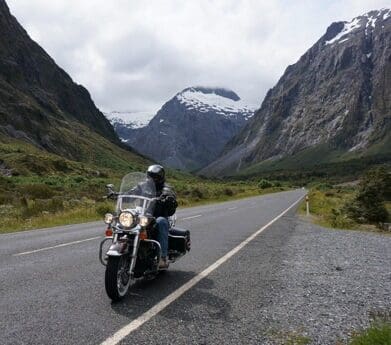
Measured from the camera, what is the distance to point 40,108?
112875mm

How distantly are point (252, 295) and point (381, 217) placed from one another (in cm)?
1918

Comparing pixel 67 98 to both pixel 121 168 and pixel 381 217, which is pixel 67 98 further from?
pixel 381 217

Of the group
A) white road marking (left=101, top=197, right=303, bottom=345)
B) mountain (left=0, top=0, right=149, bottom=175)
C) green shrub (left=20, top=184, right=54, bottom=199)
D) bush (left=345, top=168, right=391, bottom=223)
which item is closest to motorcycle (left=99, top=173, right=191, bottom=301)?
white road marking (left=101, top=197, right=303, bottom=345)

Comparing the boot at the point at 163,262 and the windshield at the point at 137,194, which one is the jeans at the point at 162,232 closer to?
the boot at the point at 163,262

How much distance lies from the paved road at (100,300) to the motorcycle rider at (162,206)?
0.65 metres

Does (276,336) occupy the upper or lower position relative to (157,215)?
lower

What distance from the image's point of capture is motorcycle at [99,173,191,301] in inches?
258

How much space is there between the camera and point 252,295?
731 centimetres

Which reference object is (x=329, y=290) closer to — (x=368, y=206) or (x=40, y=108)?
(x=368, y=206)

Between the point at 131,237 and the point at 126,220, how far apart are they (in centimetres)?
25

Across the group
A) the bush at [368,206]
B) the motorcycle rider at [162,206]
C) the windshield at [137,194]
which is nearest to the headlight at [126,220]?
the windshield at [137,194]

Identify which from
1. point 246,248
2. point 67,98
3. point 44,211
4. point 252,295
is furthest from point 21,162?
point 67,98

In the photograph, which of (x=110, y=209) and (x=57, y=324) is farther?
(x=110, y=209)

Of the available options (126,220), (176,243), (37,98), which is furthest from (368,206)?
(37,98)
